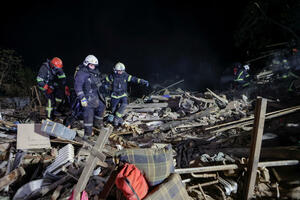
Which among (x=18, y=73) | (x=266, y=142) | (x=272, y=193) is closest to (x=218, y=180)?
(x=272, y=193)

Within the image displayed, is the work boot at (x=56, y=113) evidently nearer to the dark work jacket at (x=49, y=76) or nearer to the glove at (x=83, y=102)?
the dark work jacket at (x=49, y=76)

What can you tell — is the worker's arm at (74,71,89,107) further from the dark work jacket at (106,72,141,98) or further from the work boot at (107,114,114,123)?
the work boot at (107,114,114,123)

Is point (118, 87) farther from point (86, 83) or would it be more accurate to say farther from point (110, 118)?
point (86, 83)

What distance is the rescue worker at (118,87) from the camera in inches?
226

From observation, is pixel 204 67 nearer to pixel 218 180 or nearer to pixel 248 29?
pixel 248 29

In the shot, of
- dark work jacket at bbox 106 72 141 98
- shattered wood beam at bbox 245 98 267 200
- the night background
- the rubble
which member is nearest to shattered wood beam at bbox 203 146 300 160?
the rubble

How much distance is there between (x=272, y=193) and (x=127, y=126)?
4.35 meters

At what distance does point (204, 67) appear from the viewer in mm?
16234

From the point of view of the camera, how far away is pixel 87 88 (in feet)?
15.0

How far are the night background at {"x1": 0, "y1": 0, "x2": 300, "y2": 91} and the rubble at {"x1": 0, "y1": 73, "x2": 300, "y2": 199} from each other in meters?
9.19

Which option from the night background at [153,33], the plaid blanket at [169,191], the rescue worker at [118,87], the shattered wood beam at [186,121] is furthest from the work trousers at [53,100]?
the night background at [153,33]

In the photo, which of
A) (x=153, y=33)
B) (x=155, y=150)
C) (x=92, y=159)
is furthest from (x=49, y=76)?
(x=153, y=33)

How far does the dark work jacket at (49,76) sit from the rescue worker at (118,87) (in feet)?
5.36

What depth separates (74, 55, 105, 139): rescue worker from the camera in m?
4.34
